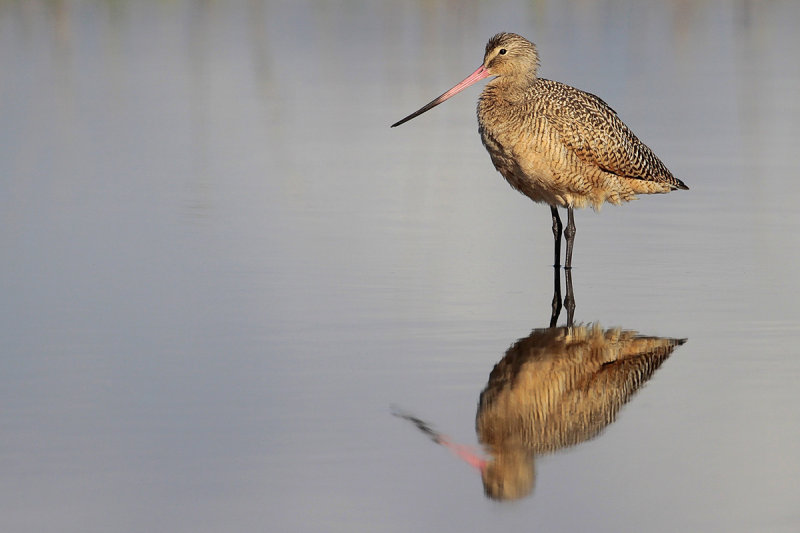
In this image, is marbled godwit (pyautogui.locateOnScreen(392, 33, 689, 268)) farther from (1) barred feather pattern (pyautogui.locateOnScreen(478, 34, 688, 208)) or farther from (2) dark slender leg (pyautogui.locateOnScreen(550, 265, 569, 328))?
(2) dark slender leg (pyautogui.locateOnScreen(550, 265, 569, 328))

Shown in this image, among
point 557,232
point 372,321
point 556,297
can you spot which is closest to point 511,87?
point 557,232

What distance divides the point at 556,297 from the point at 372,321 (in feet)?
3.48

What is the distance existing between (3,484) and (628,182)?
4.82 metres

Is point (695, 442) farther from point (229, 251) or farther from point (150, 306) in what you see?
point (229, 251)

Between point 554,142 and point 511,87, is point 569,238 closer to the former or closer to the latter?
point 554,142

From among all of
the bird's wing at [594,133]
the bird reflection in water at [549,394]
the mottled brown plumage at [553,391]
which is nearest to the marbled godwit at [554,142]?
the bird's wing at [594,133]

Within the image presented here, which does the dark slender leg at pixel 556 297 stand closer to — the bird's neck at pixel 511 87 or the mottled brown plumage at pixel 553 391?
the mottled brown plumage at pixel 553 391

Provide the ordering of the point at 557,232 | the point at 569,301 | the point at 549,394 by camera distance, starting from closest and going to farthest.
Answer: the point at 549,394 < the point at 569,301 < the point at 557,232

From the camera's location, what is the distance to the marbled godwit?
27.5ft

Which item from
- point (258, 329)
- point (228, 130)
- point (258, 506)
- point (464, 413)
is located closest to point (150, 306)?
point (258, 329)

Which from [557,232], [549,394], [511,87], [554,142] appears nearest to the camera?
[549,394]

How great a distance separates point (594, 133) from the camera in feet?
28.1

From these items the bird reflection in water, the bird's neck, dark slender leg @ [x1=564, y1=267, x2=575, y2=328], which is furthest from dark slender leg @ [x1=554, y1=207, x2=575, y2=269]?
the bird reflection in water

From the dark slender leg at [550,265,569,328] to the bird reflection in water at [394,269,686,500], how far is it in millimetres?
76
